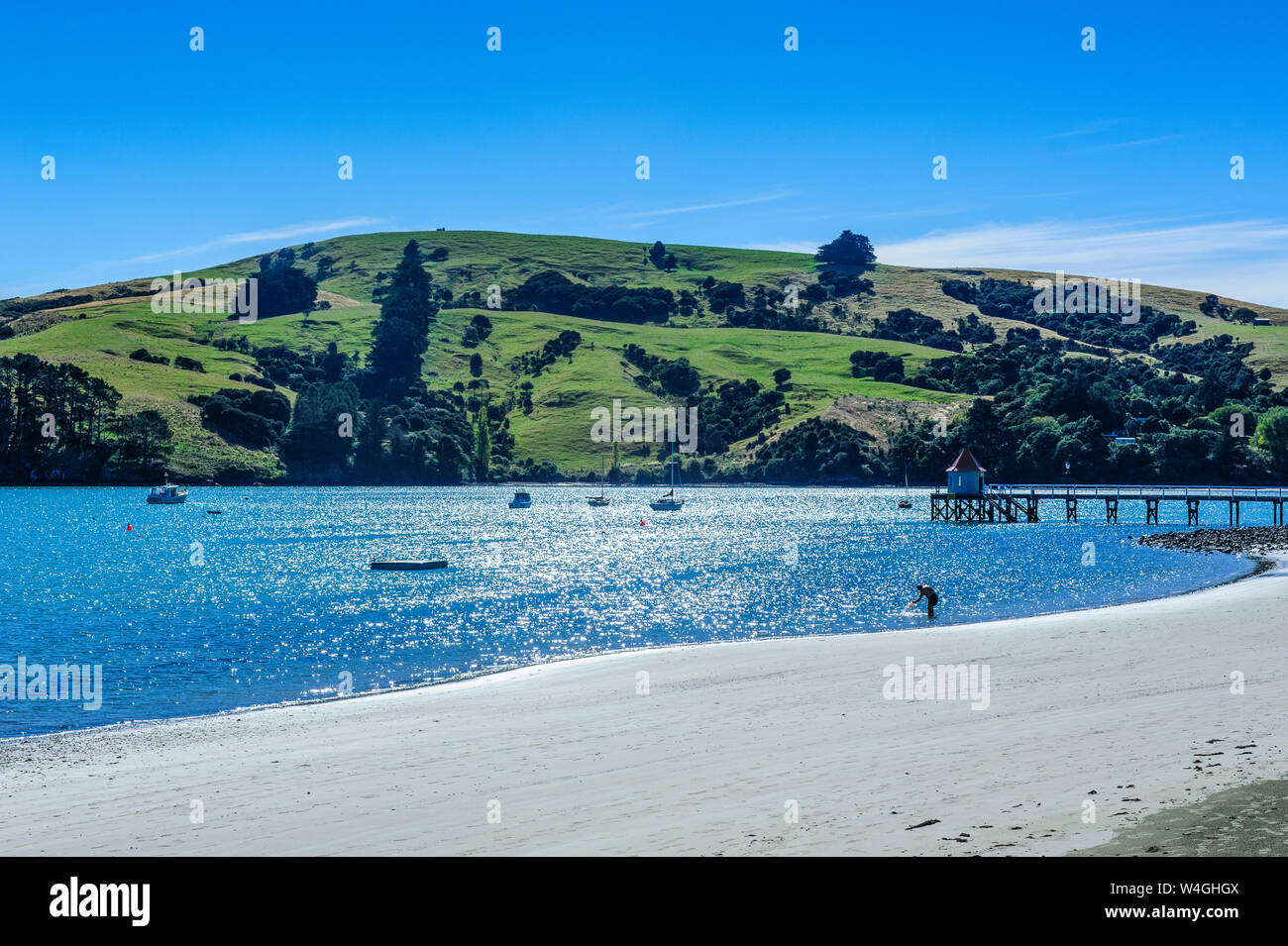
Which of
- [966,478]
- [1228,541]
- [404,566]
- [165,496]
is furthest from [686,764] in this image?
[165,496]

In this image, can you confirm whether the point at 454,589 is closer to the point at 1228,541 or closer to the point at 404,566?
the point at 404,566

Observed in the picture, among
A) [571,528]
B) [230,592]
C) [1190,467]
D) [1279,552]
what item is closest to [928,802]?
[230,592]

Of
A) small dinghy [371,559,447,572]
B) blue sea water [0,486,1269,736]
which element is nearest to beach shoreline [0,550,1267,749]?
blue sea water [0,486,1269,736]

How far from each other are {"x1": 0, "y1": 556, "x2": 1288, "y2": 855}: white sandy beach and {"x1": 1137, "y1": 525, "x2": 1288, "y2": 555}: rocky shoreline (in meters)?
48.8

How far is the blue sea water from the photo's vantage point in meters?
32.3

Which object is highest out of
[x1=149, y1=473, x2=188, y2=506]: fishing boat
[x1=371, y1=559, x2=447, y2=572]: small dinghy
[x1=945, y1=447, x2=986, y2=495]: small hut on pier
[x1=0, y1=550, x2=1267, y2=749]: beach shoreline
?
[x1=945, y1=447, x2=986, y2=495]: small hut on pier

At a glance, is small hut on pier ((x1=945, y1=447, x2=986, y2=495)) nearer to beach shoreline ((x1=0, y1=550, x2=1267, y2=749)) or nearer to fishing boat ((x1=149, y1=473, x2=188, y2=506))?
beach shoreline ((x1=0, y1=550, x2=1267, y2=749))

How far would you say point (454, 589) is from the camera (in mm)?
55625

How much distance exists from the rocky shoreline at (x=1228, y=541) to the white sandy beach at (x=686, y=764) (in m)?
48.8

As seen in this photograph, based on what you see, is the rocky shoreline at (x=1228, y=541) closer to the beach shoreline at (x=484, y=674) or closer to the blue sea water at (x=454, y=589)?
the blue sea water at (x=454, y=589)

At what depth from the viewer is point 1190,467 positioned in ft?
551

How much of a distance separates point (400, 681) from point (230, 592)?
29.1 m

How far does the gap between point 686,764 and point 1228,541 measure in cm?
7160
